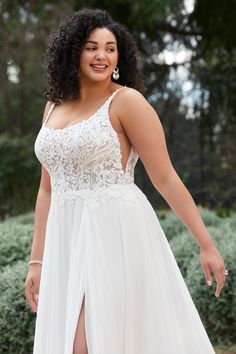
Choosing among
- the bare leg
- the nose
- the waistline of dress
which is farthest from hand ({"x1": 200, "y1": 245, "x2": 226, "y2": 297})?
the nose

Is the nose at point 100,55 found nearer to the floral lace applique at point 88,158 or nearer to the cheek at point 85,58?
the cheek at point 85,58

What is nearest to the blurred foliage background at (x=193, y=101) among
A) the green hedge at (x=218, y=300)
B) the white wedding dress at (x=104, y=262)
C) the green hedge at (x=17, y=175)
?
the green hedge at (x=17, y=175)

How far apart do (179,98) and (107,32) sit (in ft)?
34.2

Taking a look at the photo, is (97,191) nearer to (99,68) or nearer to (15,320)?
(99,68)

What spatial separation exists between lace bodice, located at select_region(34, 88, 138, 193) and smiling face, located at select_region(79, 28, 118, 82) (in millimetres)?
106

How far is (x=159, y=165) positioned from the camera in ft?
9.77

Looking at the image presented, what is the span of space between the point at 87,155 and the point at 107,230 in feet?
1.02

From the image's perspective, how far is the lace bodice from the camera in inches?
116

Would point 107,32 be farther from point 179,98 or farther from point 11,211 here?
point 179,98

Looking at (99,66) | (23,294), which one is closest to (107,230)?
(99,66)

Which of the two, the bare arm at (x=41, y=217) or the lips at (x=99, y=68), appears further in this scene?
the bare arm at (x=41, y=217)

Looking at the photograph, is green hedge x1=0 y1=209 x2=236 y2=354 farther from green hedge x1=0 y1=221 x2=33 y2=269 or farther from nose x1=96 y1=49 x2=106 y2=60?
nose x1=96 y1=49 x2=106 y2=60

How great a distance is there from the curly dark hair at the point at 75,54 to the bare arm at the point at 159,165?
292mm

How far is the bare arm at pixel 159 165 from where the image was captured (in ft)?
9.59
